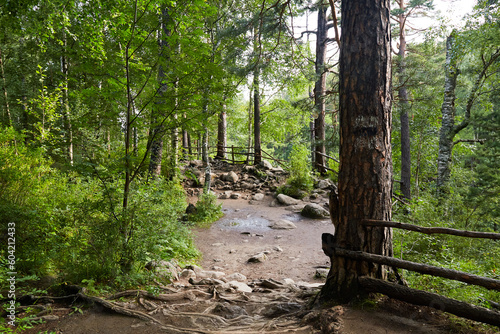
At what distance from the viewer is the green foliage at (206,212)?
8.77 m

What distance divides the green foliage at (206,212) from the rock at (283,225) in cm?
205

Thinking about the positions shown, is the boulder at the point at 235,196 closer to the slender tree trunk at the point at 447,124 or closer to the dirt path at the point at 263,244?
the dirt path at the point at 263,244

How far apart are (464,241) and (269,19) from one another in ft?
21.6

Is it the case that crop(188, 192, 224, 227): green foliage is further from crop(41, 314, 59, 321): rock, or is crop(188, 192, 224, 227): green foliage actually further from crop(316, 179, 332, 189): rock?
crop(41, 314, 59, 321): rock

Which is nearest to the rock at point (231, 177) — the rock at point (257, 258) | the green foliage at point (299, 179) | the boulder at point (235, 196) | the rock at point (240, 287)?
the boulder at point (235, 196)

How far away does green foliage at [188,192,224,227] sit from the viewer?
28.8 ft

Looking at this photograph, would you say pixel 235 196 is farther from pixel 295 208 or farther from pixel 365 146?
pixel 365 146

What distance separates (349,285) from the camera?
9.12 feet

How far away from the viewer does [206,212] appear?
904 cm

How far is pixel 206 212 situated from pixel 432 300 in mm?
7464

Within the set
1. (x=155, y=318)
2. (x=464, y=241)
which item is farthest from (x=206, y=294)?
(x=464, y=241)

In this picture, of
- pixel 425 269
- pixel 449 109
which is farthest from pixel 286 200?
pixel 425 269

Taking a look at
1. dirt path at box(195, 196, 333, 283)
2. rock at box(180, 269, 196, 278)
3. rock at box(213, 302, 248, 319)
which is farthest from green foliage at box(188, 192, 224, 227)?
rock at box(213, 302, 248, 319)

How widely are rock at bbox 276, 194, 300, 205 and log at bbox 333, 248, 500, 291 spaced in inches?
333
